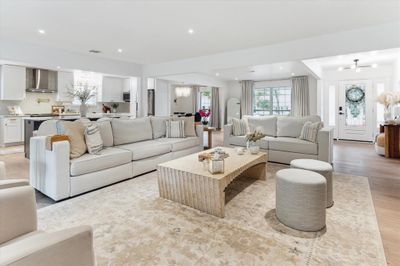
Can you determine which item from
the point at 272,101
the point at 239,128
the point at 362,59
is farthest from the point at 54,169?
the point at 272,101

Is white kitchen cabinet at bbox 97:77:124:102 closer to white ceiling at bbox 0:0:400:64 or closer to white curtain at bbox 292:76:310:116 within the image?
white ceiling at bbox 0:0:400:64

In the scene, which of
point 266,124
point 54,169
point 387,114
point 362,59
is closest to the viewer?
point 54,169

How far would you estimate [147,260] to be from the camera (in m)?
1.70

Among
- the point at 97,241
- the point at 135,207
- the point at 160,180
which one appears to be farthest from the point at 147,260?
the point at 160,180

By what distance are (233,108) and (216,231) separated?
8.96 metres

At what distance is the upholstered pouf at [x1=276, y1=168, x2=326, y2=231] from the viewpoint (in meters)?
2.04

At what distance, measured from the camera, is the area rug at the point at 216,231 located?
5.70 ft

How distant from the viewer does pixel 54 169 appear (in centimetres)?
271

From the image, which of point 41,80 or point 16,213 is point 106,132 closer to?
point 16,213

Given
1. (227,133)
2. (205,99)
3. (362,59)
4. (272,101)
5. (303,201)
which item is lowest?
(303,201)

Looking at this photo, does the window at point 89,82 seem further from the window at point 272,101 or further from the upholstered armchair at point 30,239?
the upholstered armchair at point 30,239

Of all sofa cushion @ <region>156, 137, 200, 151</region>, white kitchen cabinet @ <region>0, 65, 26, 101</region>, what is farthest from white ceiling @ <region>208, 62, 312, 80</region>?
white kitchen cabinet @ <region>0, 65, 26, 101</region>

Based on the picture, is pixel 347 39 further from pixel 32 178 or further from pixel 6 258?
pixel 32 178

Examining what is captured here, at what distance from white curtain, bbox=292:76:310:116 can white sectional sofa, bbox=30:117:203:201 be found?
18.6ft
